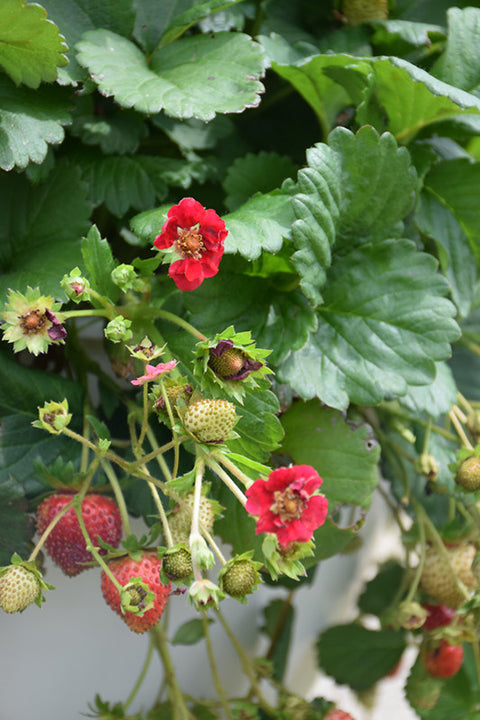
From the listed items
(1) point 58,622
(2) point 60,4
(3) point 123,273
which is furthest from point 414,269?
(1) point 58,622

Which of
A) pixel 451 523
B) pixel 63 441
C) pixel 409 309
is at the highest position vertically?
pixel 409 309

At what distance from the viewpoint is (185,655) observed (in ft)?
2.93

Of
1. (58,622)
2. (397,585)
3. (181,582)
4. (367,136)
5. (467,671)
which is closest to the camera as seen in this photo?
(181,582)

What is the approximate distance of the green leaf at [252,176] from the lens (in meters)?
0.71

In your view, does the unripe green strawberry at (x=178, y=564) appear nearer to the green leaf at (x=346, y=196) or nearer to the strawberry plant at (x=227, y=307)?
the strawberry plant at (x=227, y=307)

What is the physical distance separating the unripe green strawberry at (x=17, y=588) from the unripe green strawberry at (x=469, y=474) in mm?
374

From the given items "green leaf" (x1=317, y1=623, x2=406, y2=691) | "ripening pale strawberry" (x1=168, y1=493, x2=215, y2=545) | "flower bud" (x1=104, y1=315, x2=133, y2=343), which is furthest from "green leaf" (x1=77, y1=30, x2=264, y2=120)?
"green leaf" (x1=317, y1=623, x2=406, y2=691)

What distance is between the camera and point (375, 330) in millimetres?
627

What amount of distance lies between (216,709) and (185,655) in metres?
0.08

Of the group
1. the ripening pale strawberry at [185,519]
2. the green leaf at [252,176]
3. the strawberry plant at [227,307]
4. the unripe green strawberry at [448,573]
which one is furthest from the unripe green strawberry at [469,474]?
the green leaf at [252,176]

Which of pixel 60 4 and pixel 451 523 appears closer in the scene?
pixel 60 4

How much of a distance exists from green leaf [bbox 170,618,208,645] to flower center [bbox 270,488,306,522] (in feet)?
1.65

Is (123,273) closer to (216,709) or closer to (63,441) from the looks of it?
(63,441)

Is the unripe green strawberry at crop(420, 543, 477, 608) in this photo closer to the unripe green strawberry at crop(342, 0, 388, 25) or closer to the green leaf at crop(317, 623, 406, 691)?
the green leaf at crop(317, 623, 406, 691)
